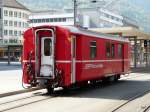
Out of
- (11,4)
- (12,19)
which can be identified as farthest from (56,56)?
(12,19)

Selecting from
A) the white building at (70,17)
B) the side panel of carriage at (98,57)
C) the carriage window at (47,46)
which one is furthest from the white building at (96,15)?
the carriage window at (47,46)

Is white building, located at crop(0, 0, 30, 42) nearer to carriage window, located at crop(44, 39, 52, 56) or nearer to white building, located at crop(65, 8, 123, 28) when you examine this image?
white building, located at crop(65, 8, 123, 28)

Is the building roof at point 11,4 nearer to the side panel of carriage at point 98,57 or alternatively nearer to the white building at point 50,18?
the white building at point 50,18

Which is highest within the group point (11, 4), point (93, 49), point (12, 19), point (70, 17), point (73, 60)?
point (11, 4)

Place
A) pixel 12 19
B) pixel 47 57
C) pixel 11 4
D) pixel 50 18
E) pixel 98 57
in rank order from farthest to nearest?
1. pixel 50 18
2. pixel 12 19
3. pixel 11 4
4. pixel 98 57
5. pixel 47 57

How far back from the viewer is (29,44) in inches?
822

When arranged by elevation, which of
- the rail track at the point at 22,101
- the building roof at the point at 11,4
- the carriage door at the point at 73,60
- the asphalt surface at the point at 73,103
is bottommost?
the asphalt surface at the point at 73,103

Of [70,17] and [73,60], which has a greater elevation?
[70,17]

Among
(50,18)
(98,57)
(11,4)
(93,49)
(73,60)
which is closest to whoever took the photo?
(73,60)

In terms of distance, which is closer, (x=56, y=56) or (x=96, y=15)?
(x=56, y=56)

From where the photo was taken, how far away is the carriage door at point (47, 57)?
66.1 ft

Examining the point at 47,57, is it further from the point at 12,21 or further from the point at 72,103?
the point at 12,21

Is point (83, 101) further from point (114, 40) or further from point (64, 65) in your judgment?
point (114, 40)

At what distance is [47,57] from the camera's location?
20.4 metres
